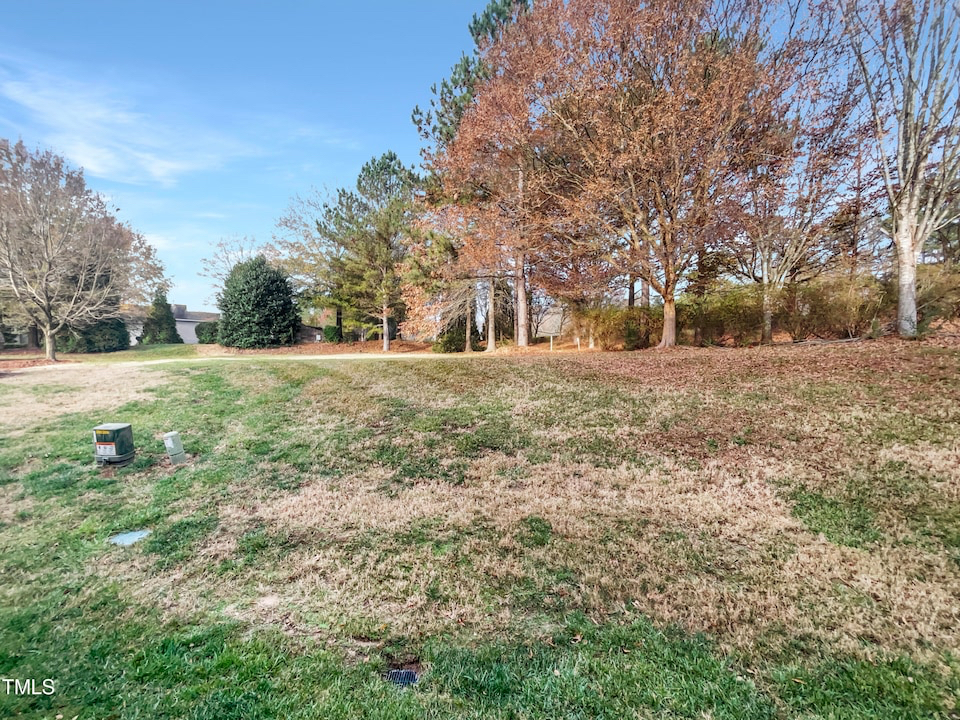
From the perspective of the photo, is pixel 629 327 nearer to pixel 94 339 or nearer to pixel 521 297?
pixel 521 297

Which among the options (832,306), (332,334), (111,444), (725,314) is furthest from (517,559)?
(332,334)

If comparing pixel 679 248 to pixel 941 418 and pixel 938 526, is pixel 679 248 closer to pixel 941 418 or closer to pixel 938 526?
pixel 941 418

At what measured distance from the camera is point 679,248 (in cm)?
953

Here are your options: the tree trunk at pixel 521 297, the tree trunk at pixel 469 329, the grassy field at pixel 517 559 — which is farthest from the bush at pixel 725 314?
the tree trunk at pixel 469 329

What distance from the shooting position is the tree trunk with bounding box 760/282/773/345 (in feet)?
33.8

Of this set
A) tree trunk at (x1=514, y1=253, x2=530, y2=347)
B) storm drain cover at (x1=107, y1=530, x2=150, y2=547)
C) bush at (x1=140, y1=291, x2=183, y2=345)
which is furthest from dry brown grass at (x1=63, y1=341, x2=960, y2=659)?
bush at (x1=140, y1=291, x2=183, y2=345)

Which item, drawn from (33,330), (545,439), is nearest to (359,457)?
(545,439)

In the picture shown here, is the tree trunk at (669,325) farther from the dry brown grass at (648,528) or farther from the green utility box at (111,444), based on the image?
the green utility box at (111,444)

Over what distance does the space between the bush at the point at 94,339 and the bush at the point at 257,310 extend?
16.5 ft

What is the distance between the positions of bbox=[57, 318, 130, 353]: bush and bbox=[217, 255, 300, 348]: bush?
5.02m

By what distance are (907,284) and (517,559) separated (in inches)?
412

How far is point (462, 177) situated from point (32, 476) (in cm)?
1140

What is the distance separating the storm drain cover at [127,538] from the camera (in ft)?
11.7

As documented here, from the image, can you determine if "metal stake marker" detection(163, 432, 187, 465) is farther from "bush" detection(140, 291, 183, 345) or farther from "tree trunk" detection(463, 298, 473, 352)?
"bush" detection(140, 291, 183, 345)
